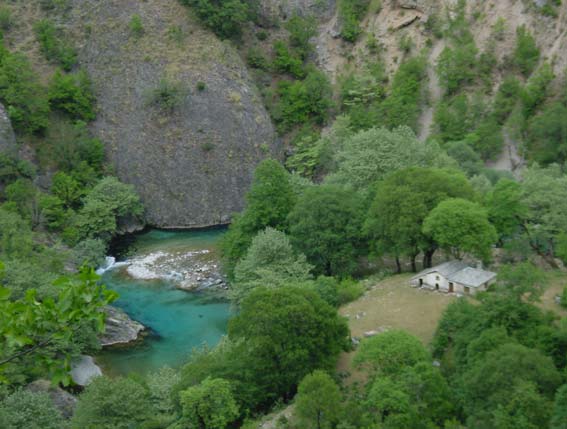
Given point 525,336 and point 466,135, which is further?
point 466,135

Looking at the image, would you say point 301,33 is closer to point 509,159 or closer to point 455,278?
point 509,159

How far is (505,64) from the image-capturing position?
49.7 meters

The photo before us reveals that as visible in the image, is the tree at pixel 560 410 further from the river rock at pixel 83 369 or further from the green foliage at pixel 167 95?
the green foliage at pixel 167 95

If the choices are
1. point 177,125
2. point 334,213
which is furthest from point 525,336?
point 177,125

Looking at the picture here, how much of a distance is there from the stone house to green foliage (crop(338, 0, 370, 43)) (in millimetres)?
32889

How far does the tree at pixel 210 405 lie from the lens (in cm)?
2123

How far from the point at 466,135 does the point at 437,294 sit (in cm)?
2180

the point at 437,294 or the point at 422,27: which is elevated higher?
the point at 422,27

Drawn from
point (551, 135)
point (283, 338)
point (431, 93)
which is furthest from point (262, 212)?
point (431, 93)

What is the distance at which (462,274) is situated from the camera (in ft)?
94.2

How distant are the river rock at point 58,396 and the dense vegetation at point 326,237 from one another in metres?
0.52

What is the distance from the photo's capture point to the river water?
105 feet

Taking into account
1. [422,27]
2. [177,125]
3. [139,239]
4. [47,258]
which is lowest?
[139,239]

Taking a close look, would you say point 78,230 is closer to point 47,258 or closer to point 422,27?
point 47,258
